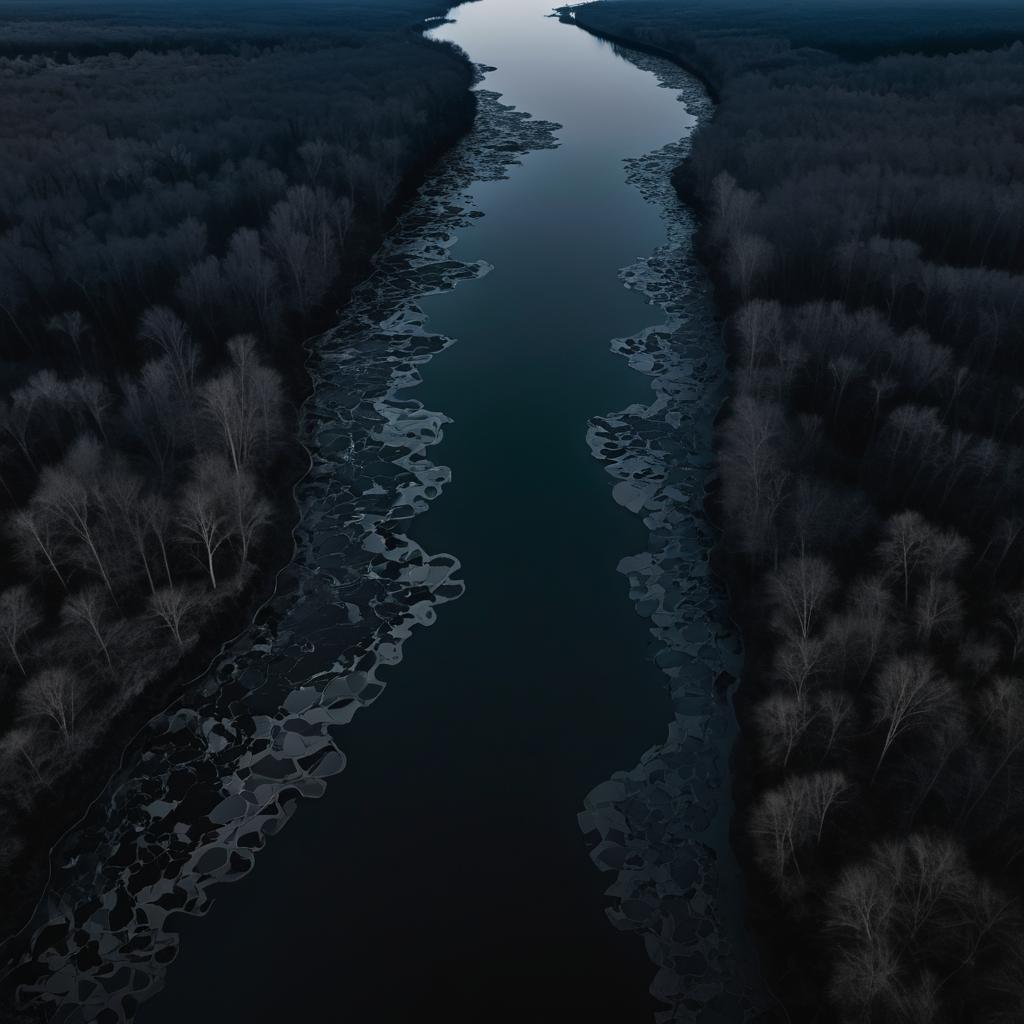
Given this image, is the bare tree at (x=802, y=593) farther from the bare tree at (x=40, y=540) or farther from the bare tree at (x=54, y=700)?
the bare tree at (x=40, y=540)

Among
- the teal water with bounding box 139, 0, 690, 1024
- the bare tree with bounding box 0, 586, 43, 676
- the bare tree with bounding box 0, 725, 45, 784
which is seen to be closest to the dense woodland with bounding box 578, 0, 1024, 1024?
the teal water with bounding box 139, 0, 690, 1024

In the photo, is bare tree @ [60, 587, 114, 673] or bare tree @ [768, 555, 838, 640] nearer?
bare tree @ [768, 555, 838, 640]

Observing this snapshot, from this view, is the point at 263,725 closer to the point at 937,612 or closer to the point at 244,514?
the point at 244,514

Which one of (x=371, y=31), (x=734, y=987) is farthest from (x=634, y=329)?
(x=371, y=31)

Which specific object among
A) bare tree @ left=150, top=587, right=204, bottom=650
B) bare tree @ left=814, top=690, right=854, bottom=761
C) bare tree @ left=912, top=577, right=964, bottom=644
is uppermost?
bare tree @ left=912, top=577, right=964, bottom=644

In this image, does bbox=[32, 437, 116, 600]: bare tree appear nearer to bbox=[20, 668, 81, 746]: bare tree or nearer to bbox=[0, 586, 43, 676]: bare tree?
bbox=[0, 586, 43, 676]: bare tree

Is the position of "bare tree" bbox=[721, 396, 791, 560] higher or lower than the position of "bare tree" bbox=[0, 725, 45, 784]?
higher
